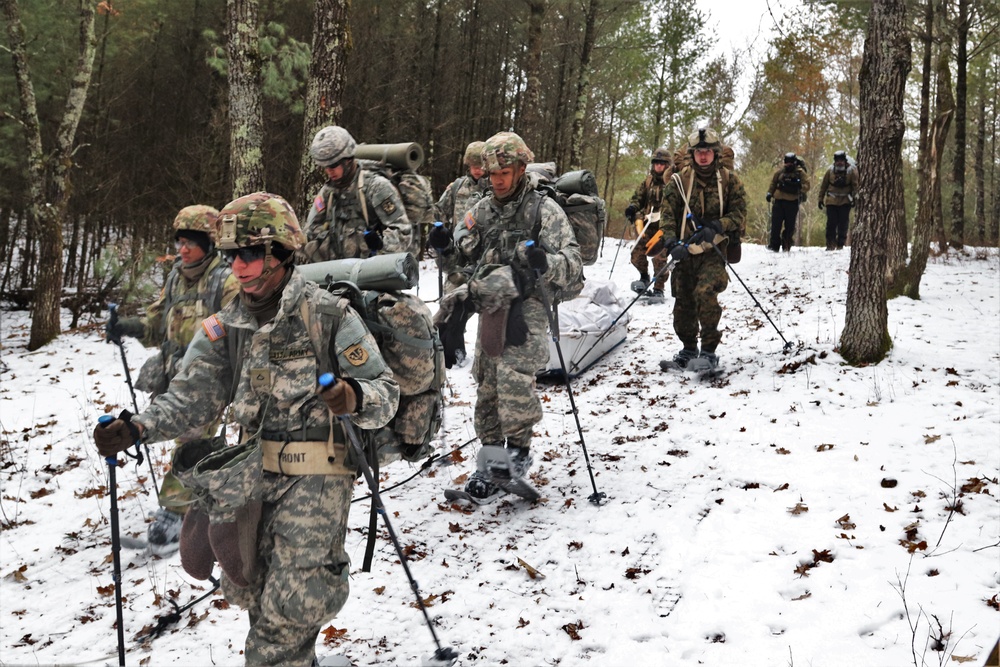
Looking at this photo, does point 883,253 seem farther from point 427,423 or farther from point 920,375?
point 427,423

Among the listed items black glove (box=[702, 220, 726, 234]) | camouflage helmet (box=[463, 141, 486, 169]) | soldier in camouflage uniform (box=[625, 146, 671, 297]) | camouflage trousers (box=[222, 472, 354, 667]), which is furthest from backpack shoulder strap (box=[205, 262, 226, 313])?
soldier in camouflage uniform (box=[625, 146, 671, 297])

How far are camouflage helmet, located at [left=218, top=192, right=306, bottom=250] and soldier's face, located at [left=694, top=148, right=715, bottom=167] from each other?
19.9 feet

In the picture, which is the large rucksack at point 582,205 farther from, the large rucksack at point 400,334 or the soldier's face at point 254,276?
the soldier's face at point 254,276

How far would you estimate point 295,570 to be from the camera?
3.06 meters

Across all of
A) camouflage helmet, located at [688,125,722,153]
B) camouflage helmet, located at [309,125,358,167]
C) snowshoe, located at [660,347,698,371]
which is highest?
camouflage helmet, located at [688,125,722,153]

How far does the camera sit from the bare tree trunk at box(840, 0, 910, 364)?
709cm

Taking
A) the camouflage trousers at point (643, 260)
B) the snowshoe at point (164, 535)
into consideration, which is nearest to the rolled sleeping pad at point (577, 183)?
the snowshoe at point (164, 535)

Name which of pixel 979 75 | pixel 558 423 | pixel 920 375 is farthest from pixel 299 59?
pixel 979 75

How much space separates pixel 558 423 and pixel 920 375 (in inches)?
145

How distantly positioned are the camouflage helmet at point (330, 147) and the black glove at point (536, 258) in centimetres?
199

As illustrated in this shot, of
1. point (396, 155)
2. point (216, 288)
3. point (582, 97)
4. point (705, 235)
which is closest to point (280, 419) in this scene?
point (216, 288)

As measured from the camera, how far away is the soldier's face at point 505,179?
5594mm

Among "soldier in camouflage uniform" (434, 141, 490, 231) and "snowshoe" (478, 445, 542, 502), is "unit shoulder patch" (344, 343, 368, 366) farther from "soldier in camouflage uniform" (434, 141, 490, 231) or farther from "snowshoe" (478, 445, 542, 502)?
"soldier in camouflage uniform" (434, 141, 490, 231)

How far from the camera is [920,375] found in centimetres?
708
